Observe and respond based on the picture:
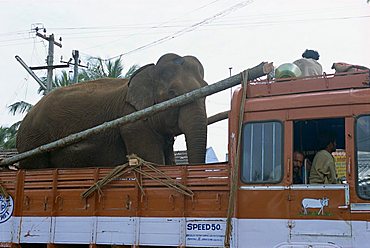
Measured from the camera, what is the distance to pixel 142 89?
9.62 metres

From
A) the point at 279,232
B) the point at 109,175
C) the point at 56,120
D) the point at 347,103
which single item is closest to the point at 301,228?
the point at 279,232

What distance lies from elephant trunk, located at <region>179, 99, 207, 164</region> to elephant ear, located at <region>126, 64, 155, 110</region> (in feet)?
3.19

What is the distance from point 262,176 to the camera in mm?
6223

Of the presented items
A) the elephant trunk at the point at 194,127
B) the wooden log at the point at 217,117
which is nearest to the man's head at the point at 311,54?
the wooden log at the point at 217,117

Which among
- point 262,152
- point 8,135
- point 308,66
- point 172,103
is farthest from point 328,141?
point 8,135

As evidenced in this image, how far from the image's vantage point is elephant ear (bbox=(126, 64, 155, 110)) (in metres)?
9.53

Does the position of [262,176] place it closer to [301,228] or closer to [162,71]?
[301,228]

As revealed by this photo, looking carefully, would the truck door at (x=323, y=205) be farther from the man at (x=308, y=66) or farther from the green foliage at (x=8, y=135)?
the green foliage at (x=8, y=135)

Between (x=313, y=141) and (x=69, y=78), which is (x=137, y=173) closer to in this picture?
(x=313, y=141)

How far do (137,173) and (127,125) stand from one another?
2324mm

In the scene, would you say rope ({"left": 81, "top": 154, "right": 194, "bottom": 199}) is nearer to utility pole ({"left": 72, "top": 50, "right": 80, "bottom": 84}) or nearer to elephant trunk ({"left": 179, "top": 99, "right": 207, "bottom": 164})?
elephant trunk ({"left": 179, "top": 99, "right": 207, "bottom": 164})

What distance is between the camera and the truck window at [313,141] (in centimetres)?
613

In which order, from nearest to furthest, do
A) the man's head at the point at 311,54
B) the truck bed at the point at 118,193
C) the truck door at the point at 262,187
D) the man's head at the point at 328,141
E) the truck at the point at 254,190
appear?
the truck at the point at 254,190
the truck door at the point at 262,187
the man's head at the point at 328,141
the truck bed at the point at 118,193
the man's head at the point at 311,54

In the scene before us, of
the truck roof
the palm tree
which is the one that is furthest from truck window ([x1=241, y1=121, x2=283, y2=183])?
the palm tree
